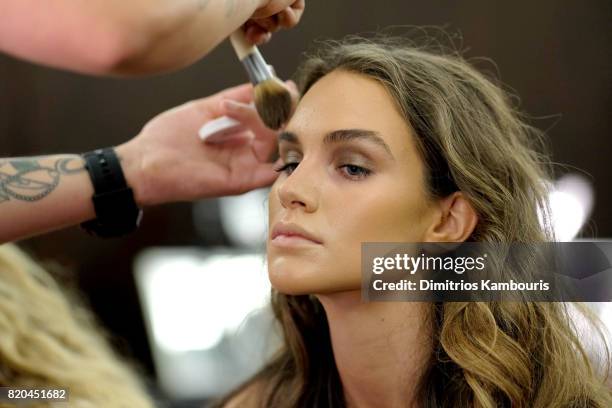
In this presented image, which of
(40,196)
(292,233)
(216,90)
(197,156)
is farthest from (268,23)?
(216,90)

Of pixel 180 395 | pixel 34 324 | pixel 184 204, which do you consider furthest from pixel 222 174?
pixel 184 204

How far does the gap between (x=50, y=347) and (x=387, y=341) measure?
26.2 inches

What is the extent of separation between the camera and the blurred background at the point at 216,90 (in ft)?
11.0

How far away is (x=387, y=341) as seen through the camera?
1521mm

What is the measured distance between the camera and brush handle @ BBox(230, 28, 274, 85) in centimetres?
143

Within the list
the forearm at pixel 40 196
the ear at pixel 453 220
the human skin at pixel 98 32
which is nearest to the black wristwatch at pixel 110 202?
the forearm at pixel 40 196

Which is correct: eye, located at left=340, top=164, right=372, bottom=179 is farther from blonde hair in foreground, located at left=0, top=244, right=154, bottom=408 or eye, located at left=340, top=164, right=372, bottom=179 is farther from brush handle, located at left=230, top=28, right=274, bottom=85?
blonde hair in foreground, located at left=0, top=244, right=154, bottom=408

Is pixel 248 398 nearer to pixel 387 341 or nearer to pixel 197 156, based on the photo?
pixel 387 341

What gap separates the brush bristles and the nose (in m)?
0.18

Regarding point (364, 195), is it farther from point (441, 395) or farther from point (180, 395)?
point (180, 395)

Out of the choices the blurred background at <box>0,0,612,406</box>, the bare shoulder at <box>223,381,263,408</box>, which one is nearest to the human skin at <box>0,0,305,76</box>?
the bare shoulder at <box>223,381,263,408</box>

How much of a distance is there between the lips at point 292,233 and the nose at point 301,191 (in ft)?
0.13

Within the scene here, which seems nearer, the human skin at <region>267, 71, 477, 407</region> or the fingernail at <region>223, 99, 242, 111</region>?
the human skin at <region>267, 71, 477, 407</region>

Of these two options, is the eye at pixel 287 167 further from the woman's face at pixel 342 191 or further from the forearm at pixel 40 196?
the forearm at pixel 40 196
